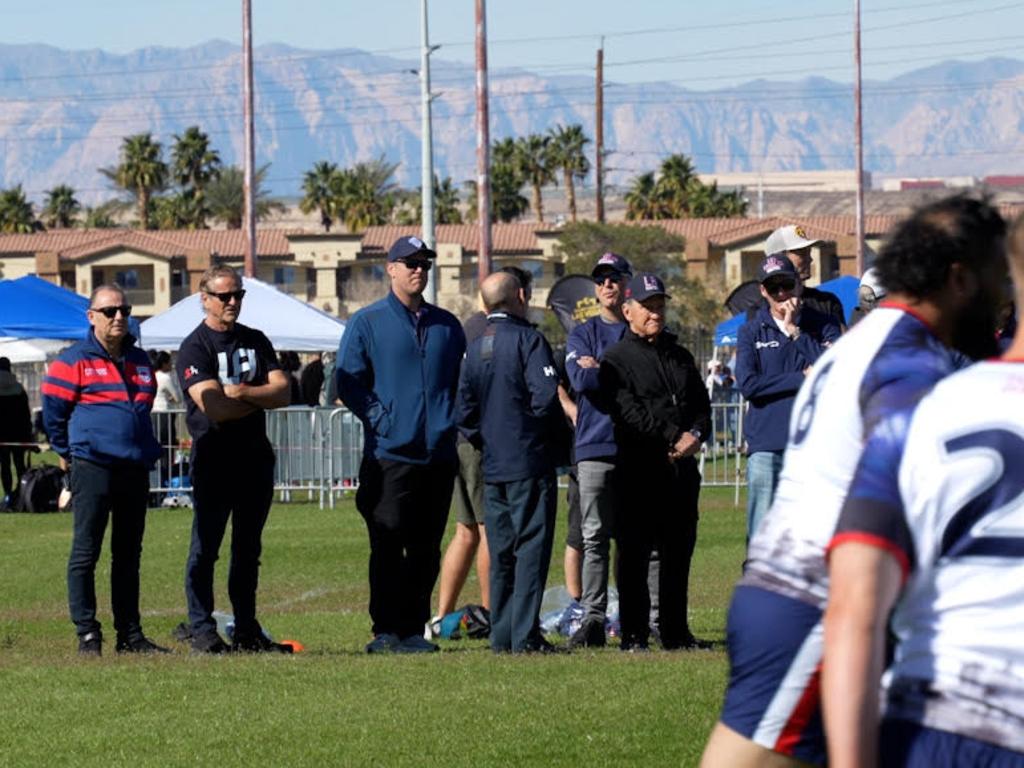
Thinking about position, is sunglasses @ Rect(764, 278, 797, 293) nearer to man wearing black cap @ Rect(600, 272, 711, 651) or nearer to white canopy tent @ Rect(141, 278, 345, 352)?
man wearing black cap @ Rect(600, 272, 711, 651)

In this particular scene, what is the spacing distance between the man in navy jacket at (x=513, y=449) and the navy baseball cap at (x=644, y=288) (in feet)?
1.72

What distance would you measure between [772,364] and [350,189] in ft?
311

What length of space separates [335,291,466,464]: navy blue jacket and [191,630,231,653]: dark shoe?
1244 millimetres

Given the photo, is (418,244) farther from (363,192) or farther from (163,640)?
(363,192)

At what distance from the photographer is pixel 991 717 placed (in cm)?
370

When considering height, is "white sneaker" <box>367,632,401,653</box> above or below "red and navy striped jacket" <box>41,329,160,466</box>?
below

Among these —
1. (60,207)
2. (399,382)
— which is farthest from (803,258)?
(60,207)

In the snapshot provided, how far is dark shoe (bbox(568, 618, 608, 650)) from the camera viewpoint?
10.9m

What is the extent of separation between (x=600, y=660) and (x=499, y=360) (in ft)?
5.66

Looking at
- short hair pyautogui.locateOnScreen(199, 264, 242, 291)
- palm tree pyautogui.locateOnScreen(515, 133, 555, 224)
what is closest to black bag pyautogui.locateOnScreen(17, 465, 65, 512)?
short hair pyautogui.locateOnScreen(199, 264, 242, 291)

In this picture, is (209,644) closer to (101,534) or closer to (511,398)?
(101,534)

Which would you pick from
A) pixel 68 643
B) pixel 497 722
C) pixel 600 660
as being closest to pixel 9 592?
pixel 68 643

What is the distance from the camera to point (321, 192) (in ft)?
348

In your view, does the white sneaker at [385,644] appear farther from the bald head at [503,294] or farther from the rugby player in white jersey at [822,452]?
the rugby player in white jersey at [822,452]
